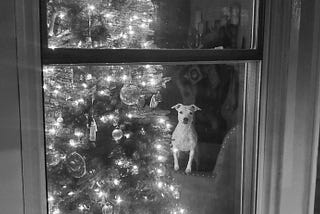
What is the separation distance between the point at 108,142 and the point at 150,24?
495 mm

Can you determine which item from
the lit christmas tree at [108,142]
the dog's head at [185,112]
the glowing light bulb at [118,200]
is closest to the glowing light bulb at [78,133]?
the lit christmas tree at [108,142]

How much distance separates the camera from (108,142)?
1.74m

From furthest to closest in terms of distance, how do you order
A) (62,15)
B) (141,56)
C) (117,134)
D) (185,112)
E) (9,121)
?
Answer: (185,112) → (117,134) → (141,56) → (62,15) → (9,121)

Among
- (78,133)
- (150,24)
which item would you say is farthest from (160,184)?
(150,24)

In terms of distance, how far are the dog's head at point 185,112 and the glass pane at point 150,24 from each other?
28cm

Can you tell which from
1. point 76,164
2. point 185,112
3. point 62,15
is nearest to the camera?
point 62,15

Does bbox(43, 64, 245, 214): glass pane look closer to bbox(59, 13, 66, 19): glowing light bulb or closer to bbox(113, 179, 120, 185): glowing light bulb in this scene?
bbox(113, 179, 120, 185): glowing light bulb

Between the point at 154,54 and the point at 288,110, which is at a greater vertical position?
the point at 154,54

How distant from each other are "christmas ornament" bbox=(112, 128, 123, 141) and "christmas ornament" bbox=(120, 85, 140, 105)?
0.38 ft

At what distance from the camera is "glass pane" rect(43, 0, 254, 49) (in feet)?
4.83

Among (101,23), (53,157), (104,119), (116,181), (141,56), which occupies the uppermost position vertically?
(101,23)

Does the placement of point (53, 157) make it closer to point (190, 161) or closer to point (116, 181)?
point (116, 181)

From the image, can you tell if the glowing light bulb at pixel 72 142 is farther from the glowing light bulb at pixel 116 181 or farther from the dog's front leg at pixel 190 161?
the dog's front leg at pixel 190 161

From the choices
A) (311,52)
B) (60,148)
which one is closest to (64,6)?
(60,148)
